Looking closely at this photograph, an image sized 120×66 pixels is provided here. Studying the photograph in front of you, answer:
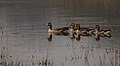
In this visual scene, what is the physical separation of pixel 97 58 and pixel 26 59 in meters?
3.21

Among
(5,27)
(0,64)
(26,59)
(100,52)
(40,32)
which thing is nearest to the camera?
(0,64)

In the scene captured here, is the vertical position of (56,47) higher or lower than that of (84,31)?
lower

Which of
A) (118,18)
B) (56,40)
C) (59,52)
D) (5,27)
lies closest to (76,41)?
(56,40)

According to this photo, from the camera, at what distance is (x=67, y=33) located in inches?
1297

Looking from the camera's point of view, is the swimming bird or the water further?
the swimming bird

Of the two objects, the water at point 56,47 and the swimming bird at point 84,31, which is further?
the swimming bird at point 84,31

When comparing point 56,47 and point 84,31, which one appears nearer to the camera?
point 56,47

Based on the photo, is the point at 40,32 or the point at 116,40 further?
the point at 40,32

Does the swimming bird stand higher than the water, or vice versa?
the swimming bird

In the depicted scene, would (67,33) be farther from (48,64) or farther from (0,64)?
(0,64)

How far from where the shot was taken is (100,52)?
22.6 metres

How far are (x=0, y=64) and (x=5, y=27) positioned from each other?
714 inches

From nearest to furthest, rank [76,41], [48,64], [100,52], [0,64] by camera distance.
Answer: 1. [0,64]
2. [48,64]
3. [100,52]
4. [76,41]

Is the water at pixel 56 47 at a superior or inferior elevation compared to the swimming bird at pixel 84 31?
inferior
